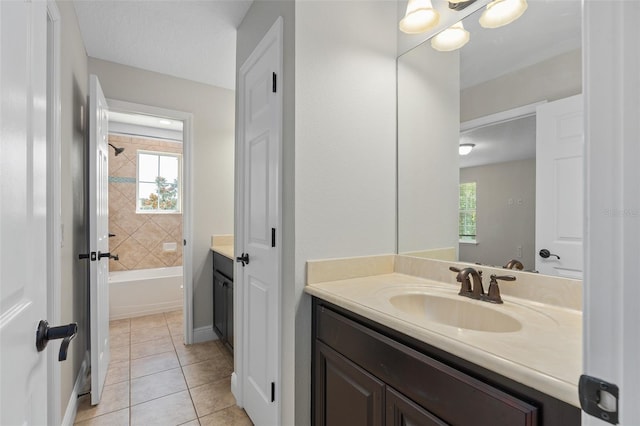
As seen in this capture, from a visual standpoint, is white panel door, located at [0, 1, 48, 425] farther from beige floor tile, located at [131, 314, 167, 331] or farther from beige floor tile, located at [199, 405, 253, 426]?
beige floor tile, located at [131, 314, 167, 331]

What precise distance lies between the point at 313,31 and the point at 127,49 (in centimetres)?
187

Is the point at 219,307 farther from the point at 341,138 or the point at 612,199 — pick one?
the point at 612,199

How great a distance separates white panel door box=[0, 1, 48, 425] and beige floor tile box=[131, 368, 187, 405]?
1.58 meters

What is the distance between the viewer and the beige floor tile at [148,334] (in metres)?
2.99

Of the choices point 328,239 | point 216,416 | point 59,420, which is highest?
point 328,239

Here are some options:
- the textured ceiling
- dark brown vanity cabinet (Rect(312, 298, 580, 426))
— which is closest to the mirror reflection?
dark brown vanity cabinet (Rect(312, 298, 580, 426))

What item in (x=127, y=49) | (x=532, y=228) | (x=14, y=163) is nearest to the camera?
(x=14, y=163)

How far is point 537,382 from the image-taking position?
621 millimetres

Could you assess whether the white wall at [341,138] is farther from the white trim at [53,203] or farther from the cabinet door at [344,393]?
the white trim at [53,203]

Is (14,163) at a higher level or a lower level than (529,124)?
lower

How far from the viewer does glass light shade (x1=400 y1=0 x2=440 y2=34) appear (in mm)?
1434

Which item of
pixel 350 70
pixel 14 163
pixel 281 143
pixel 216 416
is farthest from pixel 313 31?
pixel 216 416

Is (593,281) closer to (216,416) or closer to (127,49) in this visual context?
(216,416)

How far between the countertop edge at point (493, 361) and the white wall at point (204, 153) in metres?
2.31
